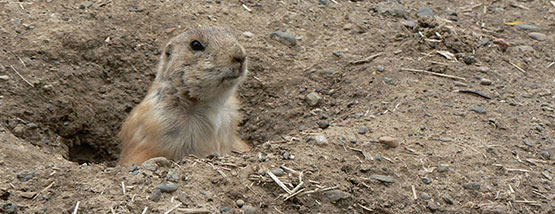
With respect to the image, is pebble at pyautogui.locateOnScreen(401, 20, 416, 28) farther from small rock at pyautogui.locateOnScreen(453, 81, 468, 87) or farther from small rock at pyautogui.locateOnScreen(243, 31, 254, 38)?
small rock at pyautogui.locateOnScreen(243, 31, 254, 38)

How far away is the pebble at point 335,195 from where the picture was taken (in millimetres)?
4695

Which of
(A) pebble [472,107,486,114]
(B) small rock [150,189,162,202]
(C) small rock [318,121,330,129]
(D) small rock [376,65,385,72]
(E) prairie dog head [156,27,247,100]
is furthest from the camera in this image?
(D) small rock [376,65,385,72]

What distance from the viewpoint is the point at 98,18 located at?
7.62m

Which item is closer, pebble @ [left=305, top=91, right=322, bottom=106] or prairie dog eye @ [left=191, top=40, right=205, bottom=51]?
prairie dog eye @ [left=191, top=40, right=205, bottom=51]

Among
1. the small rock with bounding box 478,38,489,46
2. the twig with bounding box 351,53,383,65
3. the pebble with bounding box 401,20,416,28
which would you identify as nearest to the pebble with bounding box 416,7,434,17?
the pebble with bounding box 401,20,416,28

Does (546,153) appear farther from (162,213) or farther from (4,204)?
(4,204)

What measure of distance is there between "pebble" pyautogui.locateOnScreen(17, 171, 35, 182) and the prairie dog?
53.0 inches

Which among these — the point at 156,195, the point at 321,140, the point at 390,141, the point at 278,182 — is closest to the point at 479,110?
the point at 390,141

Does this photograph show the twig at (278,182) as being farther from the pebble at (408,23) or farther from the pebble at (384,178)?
the pebble at (408,23)

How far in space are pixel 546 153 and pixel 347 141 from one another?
5.24 feet

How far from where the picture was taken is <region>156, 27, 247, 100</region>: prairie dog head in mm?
5703

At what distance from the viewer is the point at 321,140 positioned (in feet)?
17.4

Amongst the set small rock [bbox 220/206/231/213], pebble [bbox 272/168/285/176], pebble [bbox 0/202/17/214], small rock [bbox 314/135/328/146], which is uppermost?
pebble [bbox 0/202/17/214]

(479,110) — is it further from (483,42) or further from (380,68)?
(483,42)
